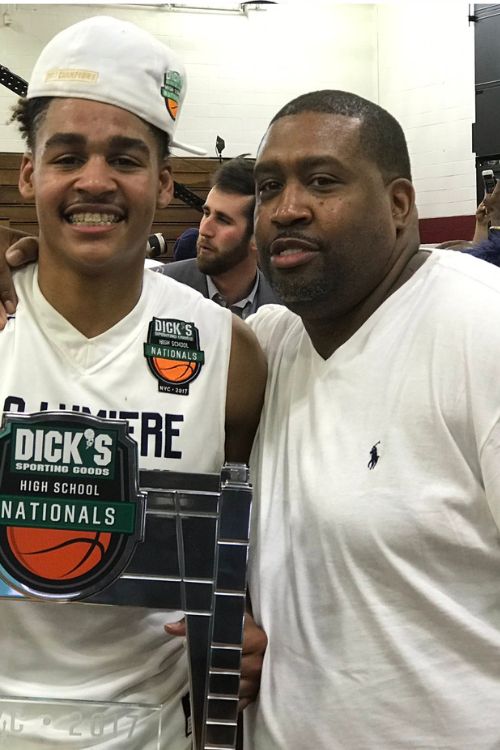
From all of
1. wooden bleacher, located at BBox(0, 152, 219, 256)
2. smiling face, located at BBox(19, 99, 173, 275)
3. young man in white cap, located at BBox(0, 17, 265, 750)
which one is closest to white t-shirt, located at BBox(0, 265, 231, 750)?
young man in white cap, located at BBox(0, 17, 265, 750)

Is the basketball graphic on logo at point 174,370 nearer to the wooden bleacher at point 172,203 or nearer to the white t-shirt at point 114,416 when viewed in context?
the white t-shirt at point 114,416

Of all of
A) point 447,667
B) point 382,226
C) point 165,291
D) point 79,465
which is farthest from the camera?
point 165,291

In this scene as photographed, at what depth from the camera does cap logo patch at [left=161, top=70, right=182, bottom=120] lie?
4.54ft

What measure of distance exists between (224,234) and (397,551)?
2.63m

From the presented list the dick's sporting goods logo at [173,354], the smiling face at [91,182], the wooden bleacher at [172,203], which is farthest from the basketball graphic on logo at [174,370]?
the wooden bleacher at [172,203]

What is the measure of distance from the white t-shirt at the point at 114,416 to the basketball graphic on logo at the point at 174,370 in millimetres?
17

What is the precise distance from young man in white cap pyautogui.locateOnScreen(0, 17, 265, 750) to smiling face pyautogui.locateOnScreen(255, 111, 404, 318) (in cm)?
18

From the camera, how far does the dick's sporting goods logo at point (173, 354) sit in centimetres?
133

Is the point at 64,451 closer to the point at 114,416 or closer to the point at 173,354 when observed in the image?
the point at 114,416

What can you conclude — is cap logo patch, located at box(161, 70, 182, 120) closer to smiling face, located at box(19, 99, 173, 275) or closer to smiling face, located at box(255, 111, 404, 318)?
smiling face, located at box(19, 99, 173, 275)

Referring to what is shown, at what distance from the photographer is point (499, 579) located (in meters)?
1.14

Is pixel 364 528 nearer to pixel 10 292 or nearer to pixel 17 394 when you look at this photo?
pixel 17 394

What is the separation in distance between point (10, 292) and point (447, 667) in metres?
0.83

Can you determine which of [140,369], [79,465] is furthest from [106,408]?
[79,465]
